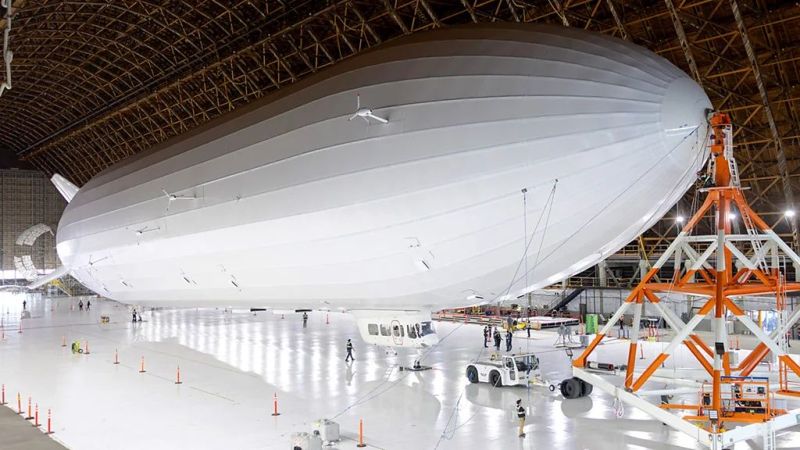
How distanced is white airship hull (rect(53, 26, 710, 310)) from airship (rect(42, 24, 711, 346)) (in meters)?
0.03

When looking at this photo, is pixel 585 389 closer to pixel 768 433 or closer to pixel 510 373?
pixel 510 373

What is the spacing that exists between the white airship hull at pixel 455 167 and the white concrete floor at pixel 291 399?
356cm

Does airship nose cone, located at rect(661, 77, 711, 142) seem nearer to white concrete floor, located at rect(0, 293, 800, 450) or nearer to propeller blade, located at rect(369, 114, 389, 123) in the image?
propeller blade, located at rect(369, 114, 389, 123)

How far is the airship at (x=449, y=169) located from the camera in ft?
35.4

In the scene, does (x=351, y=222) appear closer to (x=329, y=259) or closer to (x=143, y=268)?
(x=329, y=259)

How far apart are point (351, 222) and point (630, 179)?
18.2 ft

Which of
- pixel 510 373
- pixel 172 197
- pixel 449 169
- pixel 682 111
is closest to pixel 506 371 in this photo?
pixel 510 373

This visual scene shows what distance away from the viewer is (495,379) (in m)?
21.8

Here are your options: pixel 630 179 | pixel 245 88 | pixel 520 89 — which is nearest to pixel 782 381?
pixel 630 179

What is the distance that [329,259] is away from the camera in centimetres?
1437

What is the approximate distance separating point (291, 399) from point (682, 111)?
1424 centimetres

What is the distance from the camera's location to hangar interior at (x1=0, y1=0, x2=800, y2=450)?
51.4ft

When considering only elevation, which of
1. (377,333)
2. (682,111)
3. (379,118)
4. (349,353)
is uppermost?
(379,118)

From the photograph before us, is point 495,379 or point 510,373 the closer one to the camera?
point 510,373
